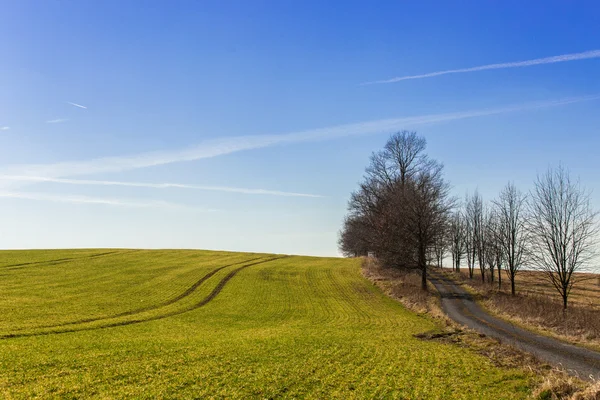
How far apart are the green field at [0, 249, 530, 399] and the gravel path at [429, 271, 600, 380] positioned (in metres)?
3.71

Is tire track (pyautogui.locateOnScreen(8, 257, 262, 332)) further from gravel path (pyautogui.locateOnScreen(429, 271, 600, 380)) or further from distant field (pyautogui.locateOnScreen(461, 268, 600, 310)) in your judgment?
distant field (pyautogui.locateOnScreen(461, 268, 600, 310))

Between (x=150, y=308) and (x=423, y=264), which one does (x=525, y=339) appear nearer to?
(x=423, y=264)

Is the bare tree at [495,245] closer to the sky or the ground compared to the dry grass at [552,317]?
closer to the sky

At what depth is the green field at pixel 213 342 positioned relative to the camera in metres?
15.1

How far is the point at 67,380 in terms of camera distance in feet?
49.0

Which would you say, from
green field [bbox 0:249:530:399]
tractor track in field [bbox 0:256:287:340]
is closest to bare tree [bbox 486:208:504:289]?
green field [bbox 0:249:530:399]

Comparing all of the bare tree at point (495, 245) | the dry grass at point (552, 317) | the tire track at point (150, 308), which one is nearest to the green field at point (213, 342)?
the tire track at point (150, 308)

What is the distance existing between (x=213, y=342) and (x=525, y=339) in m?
19.5

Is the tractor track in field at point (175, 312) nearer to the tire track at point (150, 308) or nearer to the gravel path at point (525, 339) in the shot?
the tire track at point (150, 308)

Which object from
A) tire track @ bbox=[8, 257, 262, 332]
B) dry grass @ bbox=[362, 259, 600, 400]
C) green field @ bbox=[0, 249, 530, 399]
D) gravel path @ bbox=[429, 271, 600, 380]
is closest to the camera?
dry grass @ bbox=[362, 259, 600, 400]

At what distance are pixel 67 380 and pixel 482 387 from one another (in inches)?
604

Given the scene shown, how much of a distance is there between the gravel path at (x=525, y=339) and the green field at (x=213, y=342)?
3705mm

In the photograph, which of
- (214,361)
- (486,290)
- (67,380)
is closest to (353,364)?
(214,361)

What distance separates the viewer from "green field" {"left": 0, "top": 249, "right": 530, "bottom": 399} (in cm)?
1509
